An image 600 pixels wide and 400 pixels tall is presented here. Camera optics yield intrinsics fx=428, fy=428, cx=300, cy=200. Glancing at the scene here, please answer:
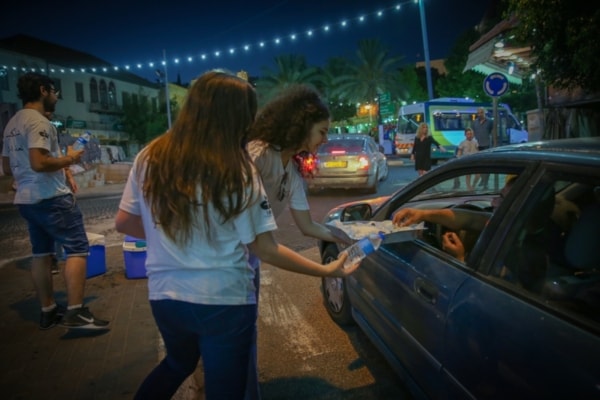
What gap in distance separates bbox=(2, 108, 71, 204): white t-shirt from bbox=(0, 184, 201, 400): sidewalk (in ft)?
3.78

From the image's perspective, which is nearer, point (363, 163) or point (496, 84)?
point (496, 84)

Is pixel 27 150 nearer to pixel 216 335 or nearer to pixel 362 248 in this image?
pixel 216 335

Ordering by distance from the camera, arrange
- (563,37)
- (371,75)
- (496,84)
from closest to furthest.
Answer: (563,37) < (496,84) < (371,75)

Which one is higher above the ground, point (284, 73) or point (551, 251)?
point (284, 73)

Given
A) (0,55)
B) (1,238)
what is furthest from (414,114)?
(0,55)

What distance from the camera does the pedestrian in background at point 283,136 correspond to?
2045 mm

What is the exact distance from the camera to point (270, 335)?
3.59m

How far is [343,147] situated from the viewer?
39.3 feet

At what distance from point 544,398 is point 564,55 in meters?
7.15

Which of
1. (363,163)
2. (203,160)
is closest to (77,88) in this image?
(363,163)

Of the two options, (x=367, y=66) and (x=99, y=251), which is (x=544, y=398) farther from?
(x=367, y=66)

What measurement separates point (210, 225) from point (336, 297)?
7.82 ft

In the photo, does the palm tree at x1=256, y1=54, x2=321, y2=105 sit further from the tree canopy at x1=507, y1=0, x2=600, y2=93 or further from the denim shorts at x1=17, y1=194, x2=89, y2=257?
the denim shorts at x1=17, y1=194, x2=89, y2=257

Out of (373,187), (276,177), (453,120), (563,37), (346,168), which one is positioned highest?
(453,120)
